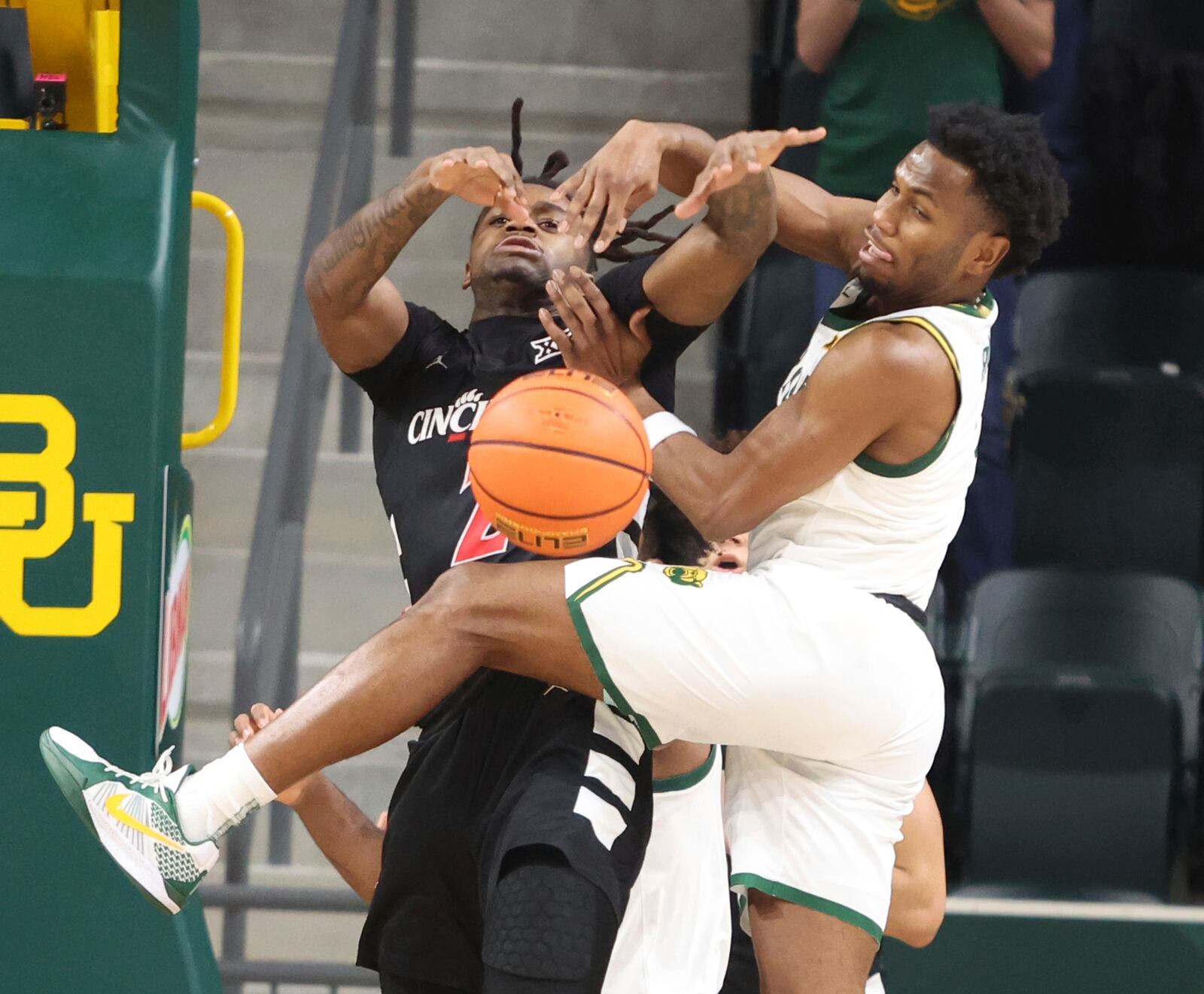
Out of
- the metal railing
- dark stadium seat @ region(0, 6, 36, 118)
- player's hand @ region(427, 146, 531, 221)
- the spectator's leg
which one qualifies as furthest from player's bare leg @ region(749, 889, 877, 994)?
the spectator's leg

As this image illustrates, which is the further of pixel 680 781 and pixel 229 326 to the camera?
pixel 229 326

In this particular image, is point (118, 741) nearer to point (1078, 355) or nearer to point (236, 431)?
point (236, 431)

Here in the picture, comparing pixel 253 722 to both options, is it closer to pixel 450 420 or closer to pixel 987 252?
pixel 450 420

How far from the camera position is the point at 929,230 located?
3092 millimetres

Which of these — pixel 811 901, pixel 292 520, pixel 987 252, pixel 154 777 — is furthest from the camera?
pixel 292 520

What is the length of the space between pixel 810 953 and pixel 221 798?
103 centimetres

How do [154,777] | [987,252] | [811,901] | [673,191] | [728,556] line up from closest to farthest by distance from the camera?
[154,777] → [811,901] → [987,252] → [673,191] → [728,556]

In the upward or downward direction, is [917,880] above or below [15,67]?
below

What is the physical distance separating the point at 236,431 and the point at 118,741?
2574 mm

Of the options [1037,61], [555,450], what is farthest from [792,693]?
[1037,61]

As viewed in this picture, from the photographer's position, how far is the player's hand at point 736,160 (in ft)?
9.55

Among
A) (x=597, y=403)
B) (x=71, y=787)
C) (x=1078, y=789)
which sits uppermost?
(x=597, y=403)

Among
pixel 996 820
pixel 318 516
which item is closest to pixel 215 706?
pixel 318 516

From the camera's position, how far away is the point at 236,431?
5672mm
